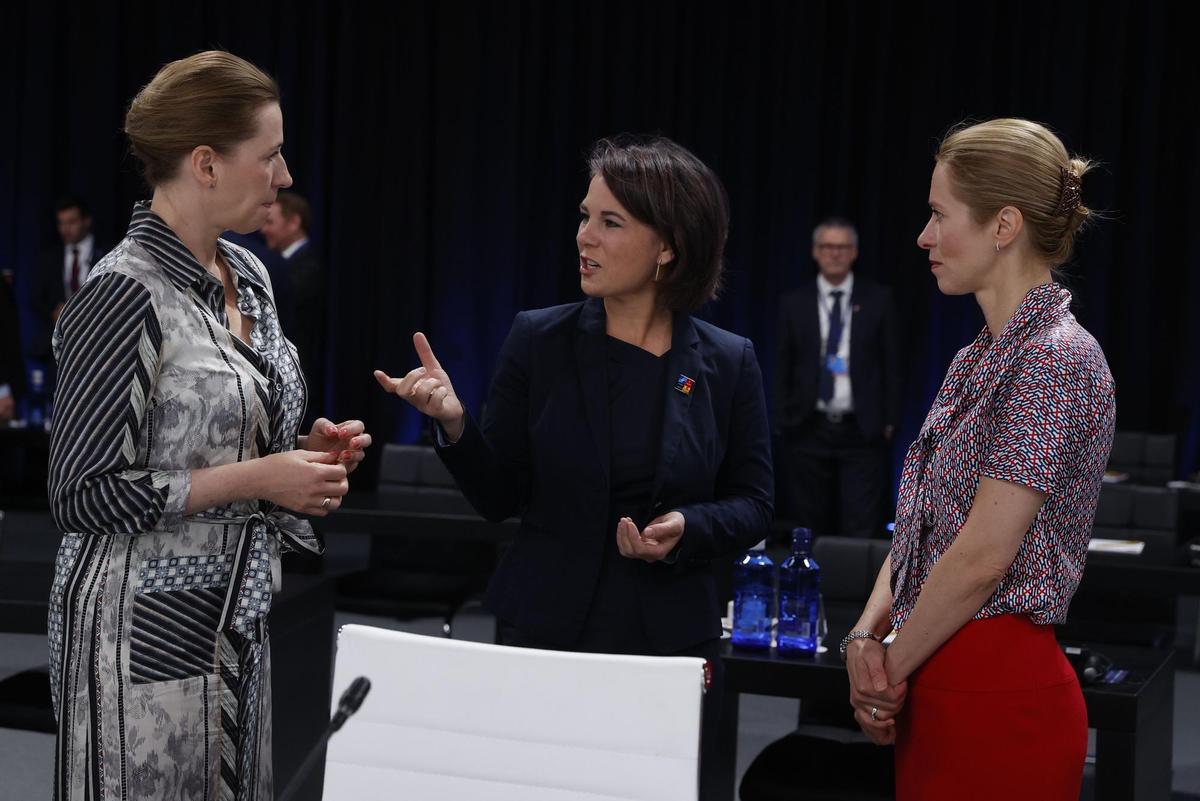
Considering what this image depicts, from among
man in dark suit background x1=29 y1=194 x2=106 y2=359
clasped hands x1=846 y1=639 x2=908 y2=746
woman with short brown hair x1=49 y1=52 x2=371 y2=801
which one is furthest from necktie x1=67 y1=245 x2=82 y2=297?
clasped hands x1=846 y1=639 x2=908 y2=746

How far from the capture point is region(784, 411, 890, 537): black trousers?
22.4ft

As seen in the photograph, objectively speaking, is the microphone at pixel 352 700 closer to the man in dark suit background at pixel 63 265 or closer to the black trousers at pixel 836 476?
the black trousers at pixel 836 476

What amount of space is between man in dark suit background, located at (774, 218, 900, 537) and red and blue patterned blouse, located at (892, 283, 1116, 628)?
4781 millimetres

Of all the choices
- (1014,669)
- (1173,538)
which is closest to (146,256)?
(1014,669)

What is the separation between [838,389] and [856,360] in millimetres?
164

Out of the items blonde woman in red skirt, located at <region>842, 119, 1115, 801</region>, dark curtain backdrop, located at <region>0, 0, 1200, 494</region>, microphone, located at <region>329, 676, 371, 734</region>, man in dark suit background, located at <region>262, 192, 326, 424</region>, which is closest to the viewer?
microphone, located at <region>329, 676, 371, 734</region>

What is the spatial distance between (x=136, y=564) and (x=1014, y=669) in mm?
1164

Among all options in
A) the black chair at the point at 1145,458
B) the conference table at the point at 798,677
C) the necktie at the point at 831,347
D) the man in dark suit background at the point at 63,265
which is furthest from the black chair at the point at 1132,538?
the man in dark suit background at the point at 63,265

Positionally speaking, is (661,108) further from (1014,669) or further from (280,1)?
(1014,669)

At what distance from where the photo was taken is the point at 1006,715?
192cm

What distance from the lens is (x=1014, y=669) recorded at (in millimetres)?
1926

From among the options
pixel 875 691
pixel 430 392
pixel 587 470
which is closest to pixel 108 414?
pixel 430 392

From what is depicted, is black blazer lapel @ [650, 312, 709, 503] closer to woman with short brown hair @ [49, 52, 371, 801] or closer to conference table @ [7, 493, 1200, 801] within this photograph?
woman with short brown hair @ [49, 52, 371, 801]

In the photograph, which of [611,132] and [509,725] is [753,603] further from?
[611,132]
